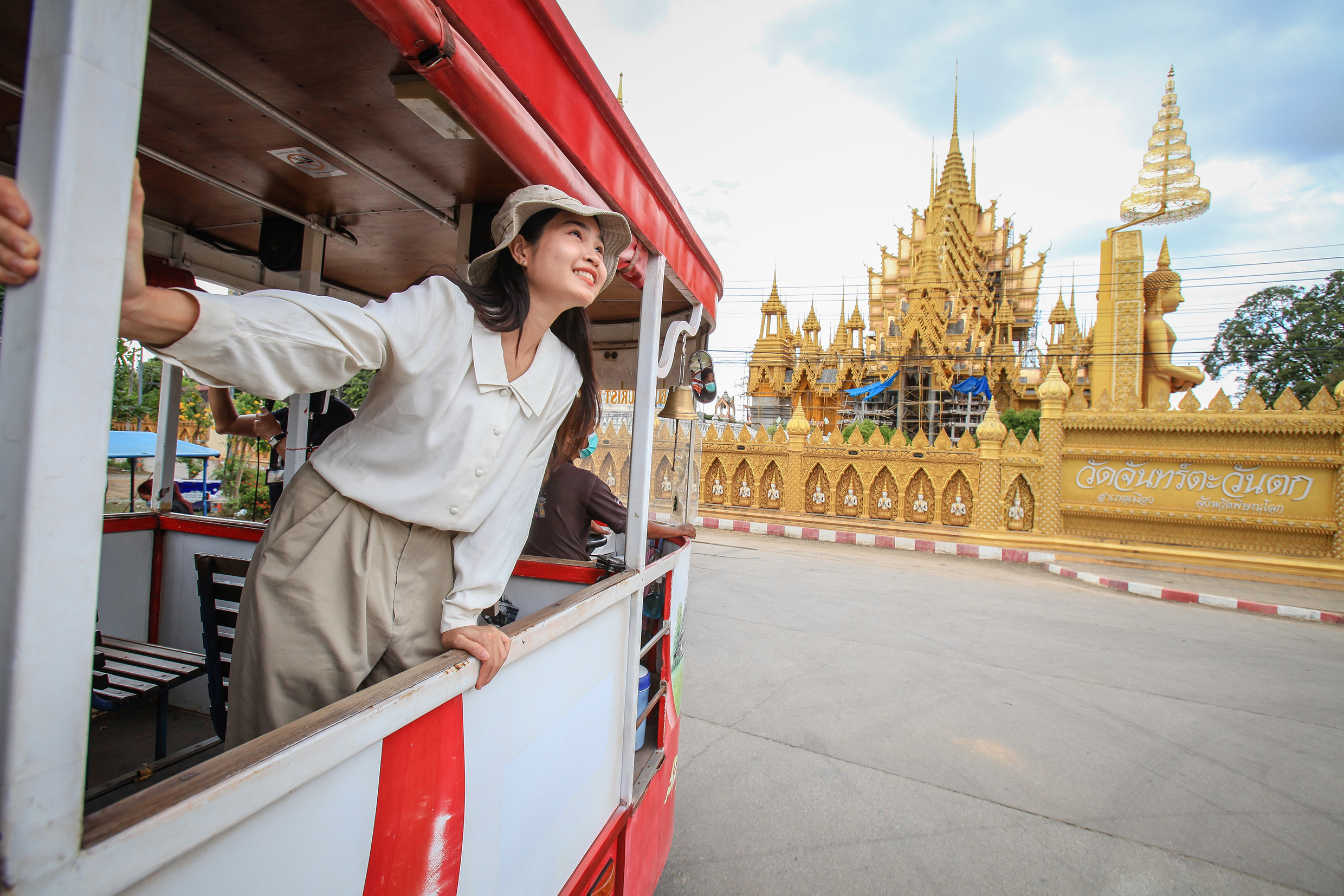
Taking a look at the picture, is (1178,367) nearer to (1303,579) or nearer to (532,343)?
(1303,579)

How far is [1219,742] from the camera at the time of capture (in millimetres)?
3670

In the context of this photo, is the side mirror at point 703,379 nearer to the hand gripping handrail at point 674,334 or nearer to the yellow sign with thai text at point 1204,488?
the hand gripping handrail at point 674,334

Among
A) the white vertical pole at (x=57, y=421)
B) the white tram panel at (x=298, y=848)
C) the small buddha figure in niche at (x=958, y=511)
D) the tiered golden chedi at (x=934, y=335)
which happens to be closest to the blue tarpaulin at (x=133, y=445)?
the white tram panel at (x=298, y=848)

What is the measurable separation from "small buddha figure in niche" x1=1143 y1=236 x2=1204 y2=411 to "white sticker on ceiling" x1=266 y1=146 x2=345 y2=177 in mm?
26881

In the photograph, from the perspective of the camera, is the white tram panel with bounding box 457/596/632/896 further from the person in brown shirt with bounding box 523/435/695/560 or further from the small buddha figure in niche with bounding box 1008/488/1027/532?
the small buddha figure in niche with bounding box 1008/488/1027/532

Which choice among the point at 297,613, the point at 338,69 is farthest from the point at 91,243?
the point at 338,69

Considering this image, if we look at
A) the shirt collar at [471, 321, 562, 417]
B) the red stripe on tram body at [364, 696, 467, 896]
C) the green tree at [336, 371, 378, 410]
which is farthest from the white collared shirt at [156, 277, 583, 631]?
the green tree at [336, 371, 378, 410]

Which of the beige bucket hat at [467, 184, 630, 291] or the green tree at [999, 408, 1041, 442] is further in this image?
the green tree at [999, 408, 1041, 442]

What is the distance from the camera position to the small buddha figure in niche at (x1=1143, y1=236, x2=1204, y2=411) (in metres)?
22.1

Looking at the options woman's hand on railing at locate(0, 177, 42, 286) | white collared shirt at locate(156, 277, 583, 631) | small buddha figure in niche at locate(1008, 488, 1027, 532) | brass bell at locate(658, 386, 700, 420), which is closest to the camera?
woman's hand on railing at locate(0, 177, 42, 286)

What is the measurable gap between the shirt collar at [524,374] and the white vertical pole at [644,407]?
41cm

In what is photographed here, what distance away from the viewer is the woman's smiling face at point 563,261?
1337mm

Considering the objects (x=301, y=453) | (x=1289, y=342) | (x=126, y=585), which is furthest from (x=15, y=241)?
(x=1289, y=342)

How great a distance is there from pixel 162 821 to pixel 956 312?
112 feet
